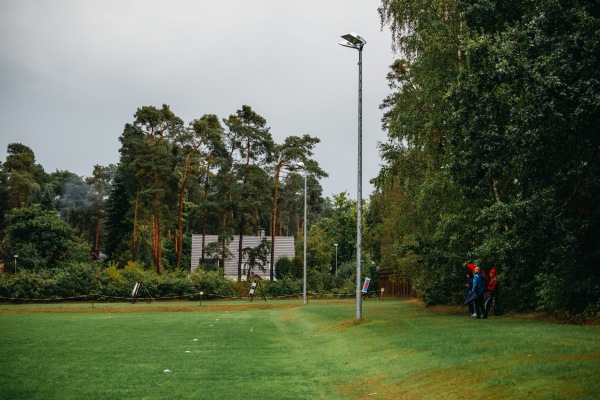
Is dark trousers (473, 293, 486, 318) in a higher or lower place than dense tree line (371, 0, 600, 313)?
lower

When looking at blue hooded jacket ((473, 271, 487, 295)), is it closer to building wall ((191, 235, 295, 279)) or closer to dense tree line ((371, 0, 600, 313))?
dense tree line ((371, 0, 600, 313))

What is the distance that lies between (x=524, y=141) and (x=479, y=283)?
21.9 ft

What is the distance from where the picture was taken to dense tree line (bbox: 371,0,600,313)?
57.4 ft

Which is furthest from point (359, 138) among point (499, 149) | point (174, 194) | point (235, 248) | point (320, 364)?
point (235, 248)

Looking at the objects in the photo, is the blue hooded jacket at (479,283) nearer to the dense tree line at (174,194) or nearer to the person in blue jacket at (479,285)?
the person in blue jacket at (479,285)

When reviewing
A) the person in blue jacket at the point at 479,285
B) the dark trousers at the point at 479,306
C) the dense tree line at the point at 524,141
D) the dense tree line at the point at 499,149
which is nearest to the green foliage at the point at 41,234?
the dense tree line at the point at 499,149

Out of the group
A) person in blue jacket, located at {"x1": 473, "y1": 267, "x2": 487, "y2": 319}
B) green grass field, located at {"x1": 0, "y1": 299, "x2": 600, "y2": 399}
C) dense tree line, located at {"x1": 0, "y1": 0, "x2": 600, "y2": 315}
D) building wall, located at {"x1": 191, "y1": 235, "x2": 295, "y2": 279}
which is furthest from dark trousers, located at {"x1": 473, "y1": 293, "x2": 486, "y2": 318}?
building wall, located at {"x1": 191, "y1": 235, "x2": 295, "y2": 279}

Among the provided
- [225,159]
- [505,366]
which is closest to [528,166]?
[505,366]

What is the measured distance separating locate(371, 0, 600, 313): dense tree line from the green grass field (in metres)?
3.19

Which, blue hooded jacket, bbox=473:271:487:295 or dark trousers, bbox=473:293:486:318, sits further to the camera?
dark trousers, bbox=473:293:486:318

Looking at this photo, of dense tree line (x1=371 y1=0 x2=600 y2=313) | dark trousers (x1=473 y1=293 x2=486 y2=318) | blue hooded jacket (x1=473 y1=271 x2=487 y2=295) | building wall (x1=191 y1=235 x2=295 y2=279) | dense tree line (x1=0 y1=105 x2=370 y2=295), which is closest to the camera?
dense tree line (x1=371 y1=0 x2=600 y2=313)

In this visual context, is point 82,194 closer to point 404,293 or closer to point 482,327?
point 404,293

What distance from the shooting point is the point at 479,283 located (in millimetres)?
23188

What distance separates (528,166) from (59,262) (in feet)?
196
